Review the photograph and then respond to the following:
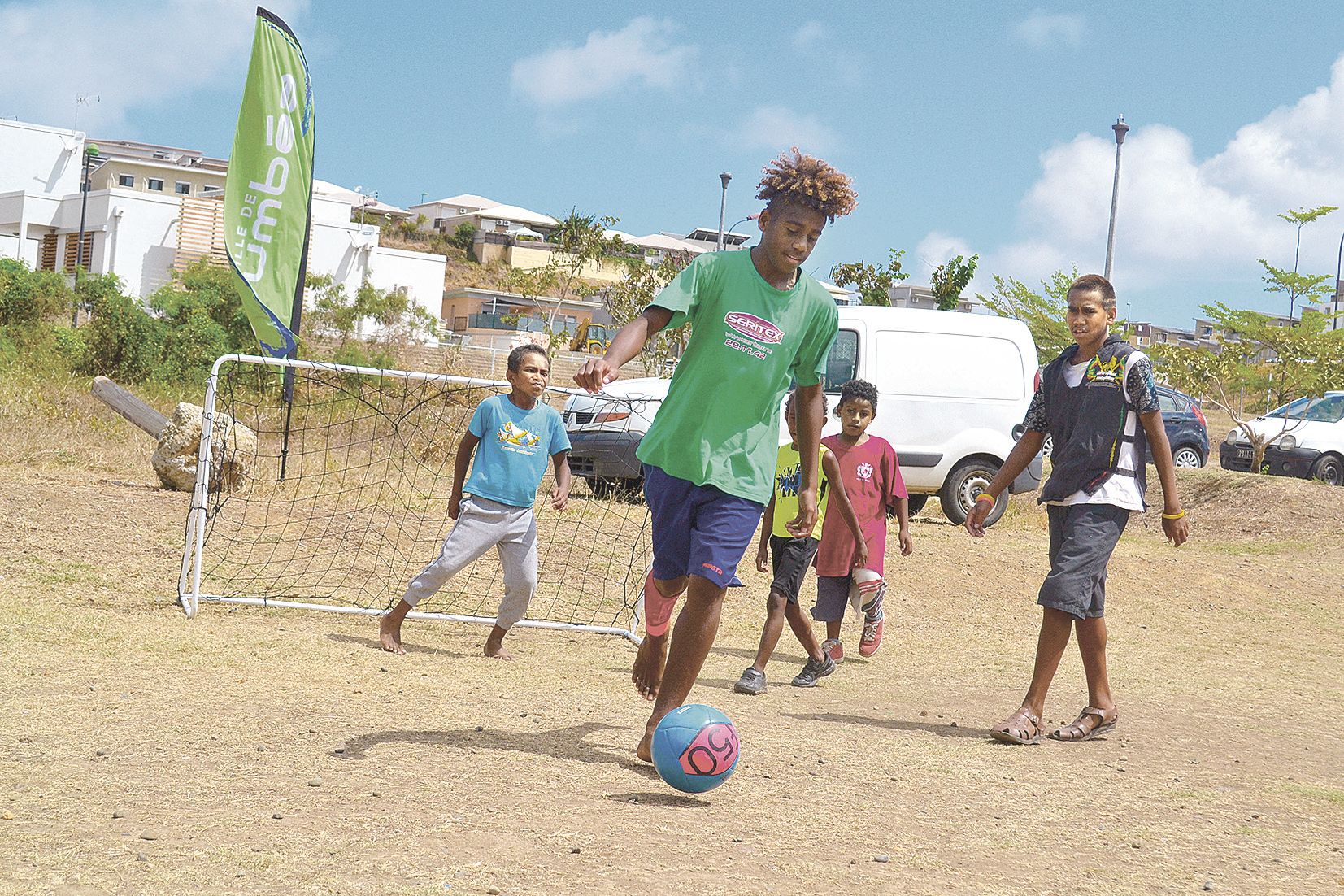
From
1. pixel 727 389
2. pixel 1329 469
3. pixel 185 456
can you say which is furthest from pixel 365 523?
pixel 1329 469

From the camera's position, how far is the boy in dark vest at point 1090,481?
5688 millimetres

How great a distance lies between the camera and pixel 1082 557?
573 centimetres

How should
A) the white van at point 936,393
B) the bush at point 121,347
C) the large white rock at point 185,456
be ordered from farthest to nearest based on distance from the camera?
the bush at point 121,347 < the white van at point 936,393 < the large white rock at point 185,456

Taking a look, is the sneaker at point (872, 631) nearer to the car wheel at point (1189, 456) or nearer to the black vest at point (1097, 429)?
the black vest at point (1097, 429)

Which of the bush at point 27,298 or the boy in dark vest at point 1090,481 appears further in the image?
the bush at point 27,298

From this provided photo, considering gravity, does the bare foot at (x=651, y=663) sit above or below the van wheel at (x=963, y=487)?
below

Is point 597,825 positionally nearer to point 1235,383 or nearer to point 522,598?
point 522,598

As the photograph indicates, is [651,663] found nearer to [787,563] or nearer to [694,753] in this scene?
[694,753]

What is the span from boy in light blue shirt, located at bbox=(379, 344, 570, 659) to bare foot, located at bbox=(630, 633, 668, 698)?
2172 mm

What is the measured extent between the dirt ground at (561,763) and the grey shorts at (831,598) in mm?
401

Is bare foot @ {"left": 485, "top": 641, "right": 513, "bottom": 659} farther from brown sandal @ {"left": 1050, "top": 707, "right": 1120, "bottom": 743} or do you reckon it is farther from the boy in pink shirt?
brown sandal @ {"left": 1050, "top": 707, "right": 1120, "bottom": 743}

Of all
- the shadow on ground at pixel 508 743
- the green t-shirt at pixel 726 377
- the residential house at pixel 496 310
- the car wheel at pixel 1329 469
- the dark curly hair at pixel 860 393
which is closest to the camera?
the green t-shirt at pixel 726 377

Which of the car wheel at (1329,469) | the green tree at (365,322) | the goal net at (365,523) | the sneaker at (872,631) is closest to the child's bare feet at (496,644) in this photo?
the goal net at (365,523)

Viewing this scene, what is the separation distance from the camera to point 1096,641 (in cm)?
591
